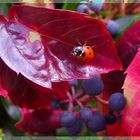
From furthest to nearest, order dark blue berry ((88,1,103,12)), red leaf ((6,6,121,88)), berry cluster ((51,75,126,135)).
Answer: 1. dark blue berry ((88,1,103,12))
2. berry cluster ((51,75,126,135))
3. red leaf ((6,6,121,88))

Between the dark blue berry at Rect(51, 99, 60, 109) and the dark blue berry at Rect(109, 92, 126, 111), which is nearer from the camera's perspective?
the dark blue berry at Rect(109, 92, 126, 111)

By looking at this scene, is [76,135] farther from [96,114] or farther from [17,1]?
[17,1]

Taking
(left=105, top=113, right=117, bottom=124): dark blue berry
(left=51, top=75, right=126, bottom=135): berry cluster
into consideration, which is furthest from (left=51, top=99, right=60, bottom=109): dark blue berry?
(left=105, top=113, right=117, bottom=124): dark blue berry

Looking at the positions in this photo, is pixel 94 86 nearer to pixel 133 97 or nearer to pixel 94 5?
pixel 133 97

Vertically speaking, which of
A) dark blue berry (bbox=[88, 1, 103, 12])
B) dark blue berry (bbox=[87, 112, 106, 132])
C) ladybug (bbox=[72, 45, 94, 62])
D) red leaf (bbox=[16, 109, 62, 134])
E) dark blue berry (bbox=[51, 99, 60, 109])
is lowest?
red leaf (bbox=[16, 109, 62, 134])

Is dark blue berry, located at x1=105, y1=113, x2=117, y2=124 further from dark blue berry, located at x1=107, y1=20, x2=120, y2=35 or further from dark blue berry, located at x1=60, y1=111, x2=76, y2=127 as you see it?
dark blue berry, located at x1=107, y1=20, x2=120, y2=35

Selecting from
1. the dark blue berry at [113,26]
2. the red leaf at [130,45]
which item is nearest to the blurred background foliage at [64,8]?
the dark blue berry at [113,26]
